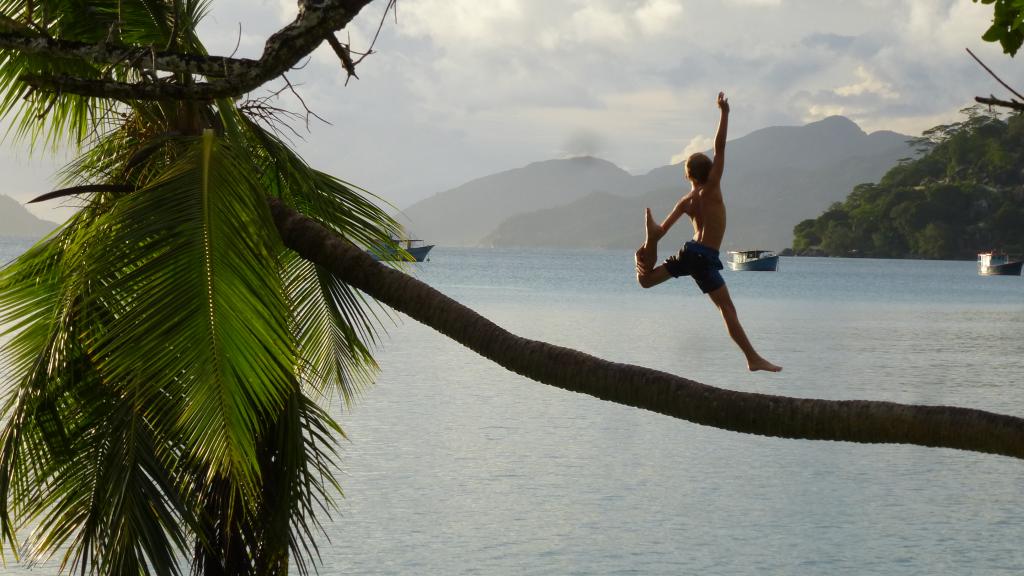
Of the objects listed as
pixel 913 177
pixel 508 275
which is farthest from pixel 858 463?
pixel 913 177

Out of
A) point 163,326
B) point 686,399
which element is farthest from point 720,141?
point 163,326

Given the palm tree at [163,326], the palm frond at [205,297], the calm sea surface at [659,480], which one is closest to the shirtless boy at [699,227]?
the palm tree at [163,326]

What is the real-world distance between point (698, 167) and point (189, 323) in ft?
9.91

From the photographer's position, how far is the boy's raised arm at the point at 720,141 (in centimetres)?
635

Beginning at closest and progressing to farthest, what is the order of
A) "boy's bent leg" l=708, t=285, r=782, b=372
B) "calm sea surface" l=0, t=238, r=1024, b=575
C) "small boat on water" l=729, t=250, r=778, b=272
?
"boy's bent leg" l=708, t=285, r=782, b=372
"calm sea surface" l=0, t=238, r=1024, b=575
"small boat on water" l=729, t=250, r=778, b=272

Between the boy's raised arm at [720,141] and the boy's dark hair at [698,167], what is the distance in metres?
0.05

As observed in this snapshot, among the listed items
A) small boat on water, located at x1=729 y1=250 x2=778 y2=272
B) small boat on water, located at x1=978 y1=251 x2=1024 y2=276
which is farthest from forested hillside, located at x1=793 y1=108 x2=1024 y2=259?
small boat on water, located at x1=729 y1=250 x2=778 y2=272

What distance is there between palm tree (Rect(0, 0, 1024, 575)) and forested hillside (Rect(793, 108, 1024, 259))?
118 meters

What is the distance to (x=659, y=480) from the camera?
70.6ft

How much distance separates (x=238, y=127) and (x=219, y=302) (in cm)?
262

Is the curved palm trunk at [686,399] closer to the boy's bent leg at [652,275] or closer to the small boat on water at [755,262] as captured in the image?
the boy's bent leg at [652,275]

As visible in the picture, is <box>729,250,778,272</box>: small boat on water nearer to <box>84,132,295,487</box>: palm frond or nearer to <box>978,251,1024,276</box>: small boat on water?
<box>978,251,1024,276</box>: small boat on water

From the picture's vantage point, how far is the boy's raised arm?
6.35m

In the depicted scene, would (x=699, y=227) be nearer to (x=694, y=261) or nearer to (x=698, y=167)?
(x=694, y=261)
